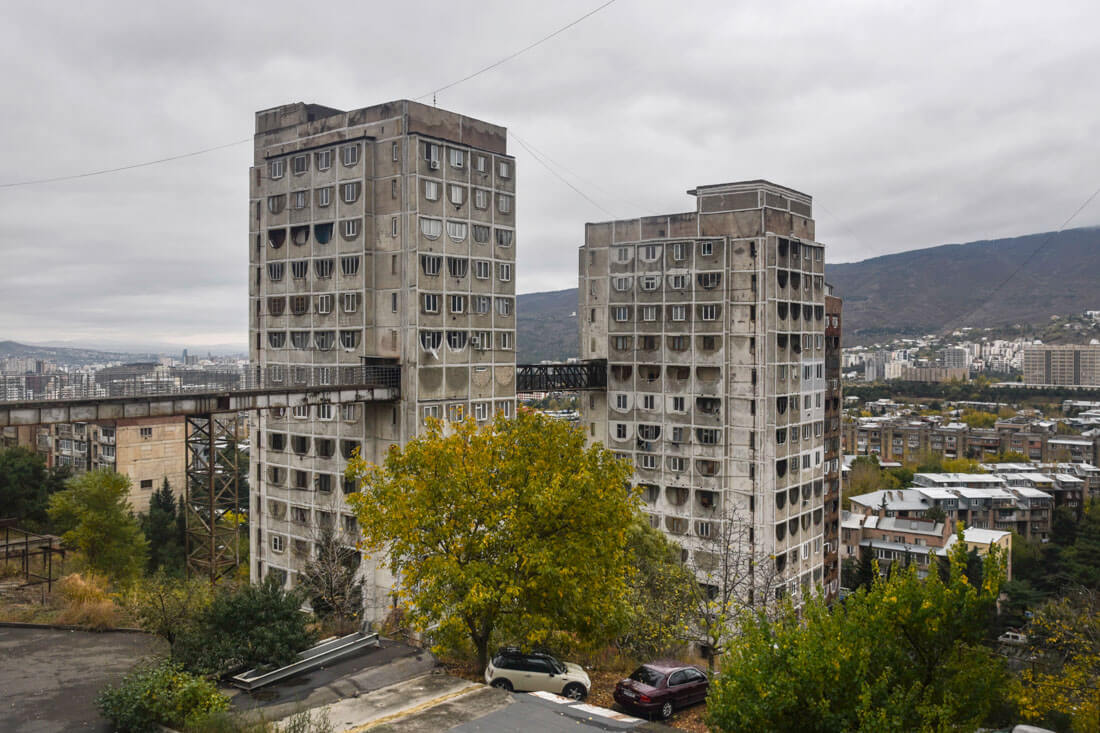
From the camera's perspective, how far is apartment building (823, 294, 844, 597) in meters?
65.3

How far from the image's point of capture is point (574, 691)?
21125 mm

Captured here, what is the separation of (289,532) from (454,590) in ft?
85.4

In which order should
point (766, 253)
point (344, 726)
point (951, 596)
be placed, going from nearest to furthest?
point (951, 596), point (344, 726), point (766, 253)

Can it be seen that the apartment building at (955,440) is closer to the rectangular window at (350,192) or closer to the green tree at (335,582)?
the green tree at (335,582)

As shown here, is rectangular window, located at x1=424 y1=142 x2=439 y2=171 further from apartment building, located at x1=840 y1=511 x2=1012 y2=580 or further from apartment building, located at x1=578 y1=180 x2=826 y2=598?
apartment building, located at x1=840 y1=511 x2=1012 y2=580

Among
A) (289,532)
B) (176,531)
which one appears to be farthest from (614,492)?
(176,531)

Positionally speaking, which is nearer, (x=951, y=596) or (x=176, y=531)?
(x=951, y=596)

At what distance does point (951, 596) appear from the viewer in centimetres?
1370

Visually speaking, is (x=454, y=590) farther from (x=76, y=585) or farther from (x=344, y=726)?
(x=76, y=585)

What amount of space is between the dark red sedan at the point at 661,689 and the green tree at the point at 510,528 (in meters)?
1.57

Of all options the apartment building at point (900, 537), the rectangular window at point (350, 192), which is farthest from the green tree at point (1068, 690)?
the apartment building at point (900, 537)

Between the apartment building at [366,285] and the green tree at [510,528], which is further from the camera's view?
the apartment building at [366,285]

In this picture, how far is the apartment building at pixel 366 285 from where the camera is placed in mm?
39500

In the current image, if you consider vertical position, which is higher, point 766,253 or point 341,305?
point 766,253
